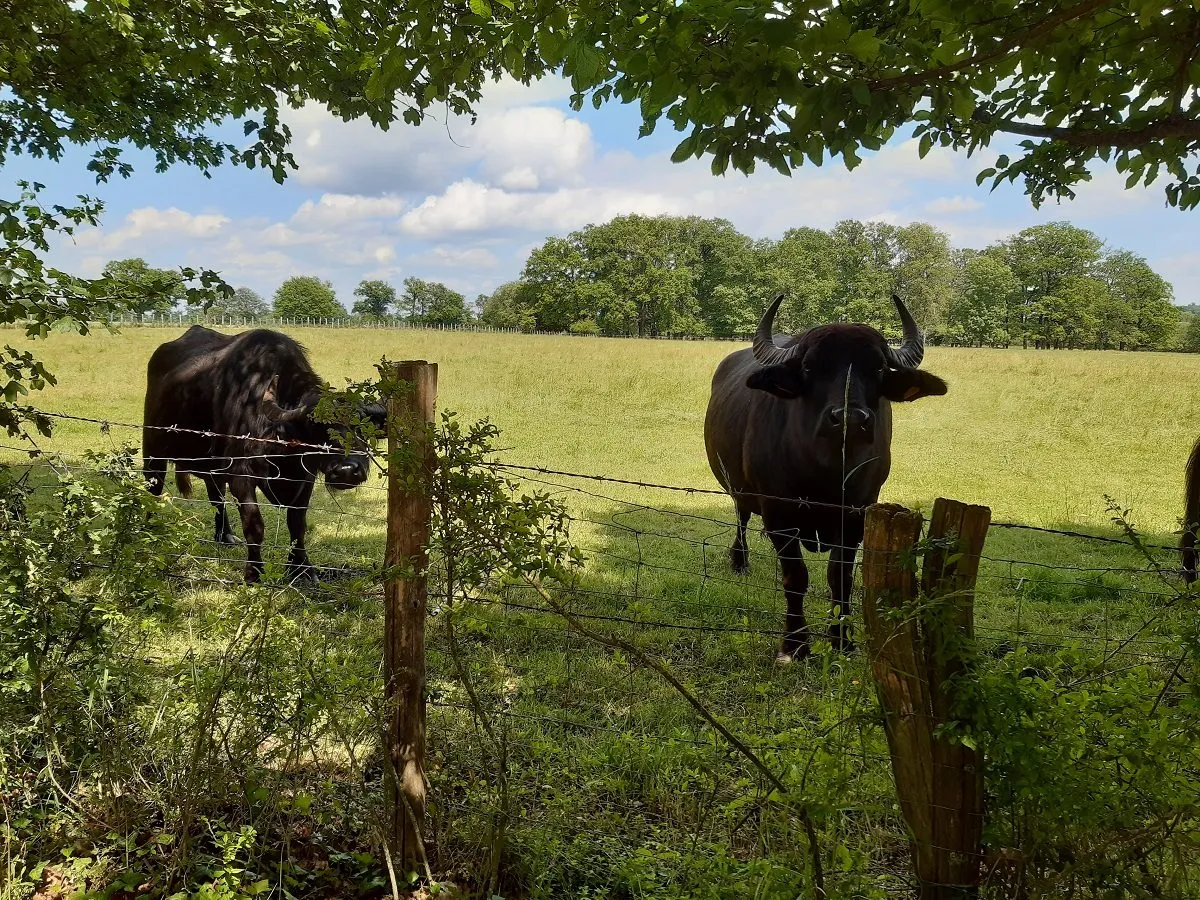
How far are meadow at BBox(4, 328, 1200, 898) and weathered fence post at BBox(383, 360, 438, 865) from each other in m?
0.15

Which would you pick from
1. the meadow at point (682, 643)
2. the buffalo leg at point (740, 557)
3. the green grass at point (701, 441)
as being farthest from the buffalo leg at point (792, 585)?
the buffalo leg at point (740, 557)

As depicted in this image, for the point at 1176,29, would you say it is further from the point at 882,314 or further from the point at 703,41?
the point at 882,314

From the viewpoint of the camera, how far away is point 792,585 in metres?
4.68

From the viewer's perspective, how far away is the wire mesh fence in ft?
6.73

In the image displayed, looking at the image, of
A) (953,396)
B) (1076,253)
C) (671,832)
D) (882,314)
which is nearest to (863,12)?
(671,832)

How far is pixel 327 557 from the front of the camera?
6910 mm

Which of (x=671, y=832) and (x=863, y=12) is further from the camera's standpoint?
(x=863, y=12)

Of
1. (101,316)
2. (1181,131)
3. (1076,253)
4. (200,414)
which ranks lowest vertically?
(200,414)

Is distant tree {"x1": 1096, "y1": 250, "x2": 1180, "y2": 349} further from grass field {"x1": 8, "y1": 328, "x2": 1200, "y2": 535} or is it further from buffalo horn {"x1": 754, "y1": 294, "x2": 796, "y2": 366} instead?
buffalo horn {"x1": 754, "y1": 294, "x2": 796, "y2": 366}

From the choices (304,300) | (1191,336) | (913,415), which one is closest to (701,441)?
(913,415)

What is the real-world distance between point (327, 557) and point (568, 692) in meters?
3.81

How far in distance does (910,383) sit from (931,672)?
304cm

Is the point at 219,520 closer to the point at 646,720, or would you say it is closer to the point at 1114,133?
the point at 646,720

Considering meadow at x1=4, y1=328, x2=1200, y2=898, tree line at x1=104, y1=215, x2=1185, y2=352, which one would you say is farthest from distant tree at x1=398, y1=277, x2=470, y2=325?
meadow at x1=4, y1=328, x2=1200, y2=898
